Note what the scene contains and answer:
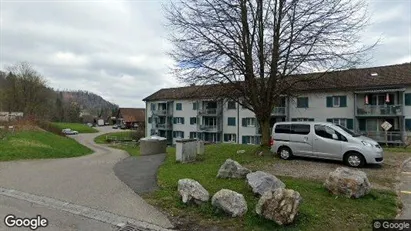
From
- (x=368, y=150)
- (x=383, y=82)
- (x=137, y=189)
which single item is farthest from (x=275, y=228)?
(x=383, y=82)

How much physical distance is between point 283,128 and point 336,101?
21.8 m

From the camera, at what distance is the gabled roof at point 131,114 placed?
101450 millimetres

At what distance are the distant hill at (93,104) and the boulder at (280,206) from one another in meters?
120

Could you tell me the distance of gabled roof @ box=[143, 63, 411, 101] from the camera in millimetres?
14680

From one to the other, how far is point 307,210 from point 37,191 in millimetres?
6767

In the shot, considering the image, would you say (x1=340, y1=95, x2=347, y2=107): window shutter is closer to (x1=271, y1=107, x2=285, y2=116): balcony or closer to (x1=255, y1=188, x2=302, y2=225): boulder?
(x1=271, y1=107, x2=285, y2=116): balcony

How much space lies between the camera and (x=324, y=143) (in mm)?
11875

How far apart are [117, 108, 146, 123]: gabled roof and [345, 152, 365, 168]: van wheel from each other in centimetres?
9371

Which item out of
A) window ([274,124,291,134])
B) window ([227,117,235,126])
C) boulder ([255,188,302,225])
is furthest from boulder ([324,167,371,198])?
window ([227,117,235,126])

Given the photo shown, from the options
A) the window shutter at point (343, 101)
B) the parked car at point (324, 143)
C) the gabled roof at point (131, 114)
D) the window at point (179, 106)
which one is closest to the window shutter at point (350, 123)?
the window shutter at point (343, 101)

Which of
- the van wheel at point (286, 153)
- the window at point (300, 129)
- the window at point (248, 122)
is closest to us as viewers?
the window at point (300, 129)

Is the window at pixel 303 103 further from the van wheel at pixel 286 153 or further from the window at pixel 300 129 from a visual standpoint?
the van wheel at pixel 286 153

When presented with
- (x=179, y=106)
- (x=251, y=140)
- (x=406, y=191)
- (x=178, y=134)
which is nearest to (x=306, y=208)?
(x=406, y=191)

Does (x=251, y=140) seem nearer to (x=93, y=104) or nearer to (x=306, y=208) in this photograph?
(x=306, y=208)
